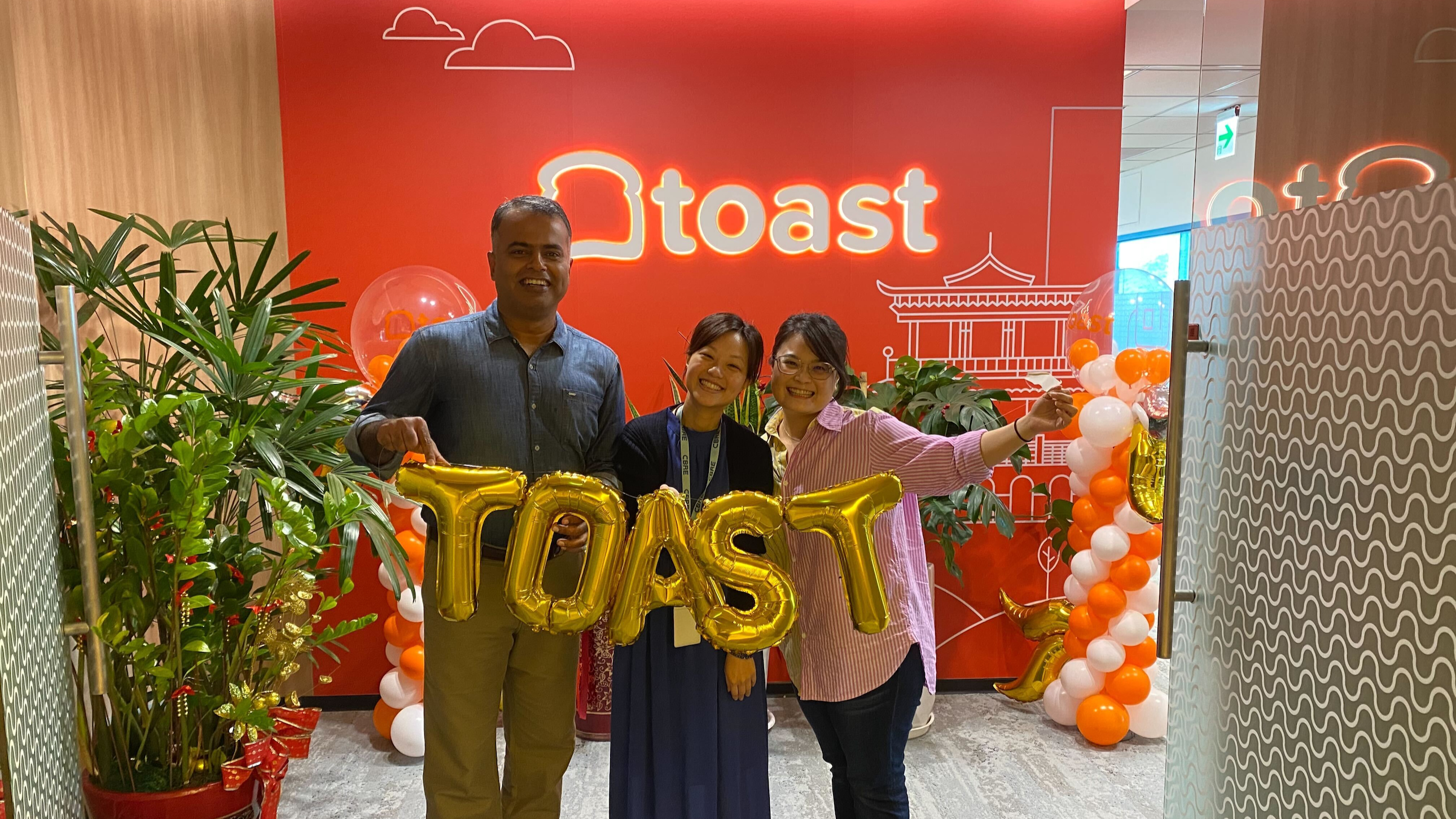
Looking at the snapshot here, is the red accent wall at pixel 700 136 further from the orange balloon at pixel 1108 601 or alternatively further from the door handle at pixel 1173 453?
the door handle at pixel 1173 453

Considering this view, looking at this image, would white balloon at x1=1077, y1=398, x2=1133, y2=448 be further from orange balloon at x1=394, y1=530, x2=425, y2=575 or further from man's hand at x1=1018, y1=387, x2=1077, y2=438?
orange balloon at x1=394, y1=530, x2=425, y2=575

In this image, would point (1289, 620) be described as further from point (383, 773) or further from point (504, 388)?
point (383, 773)

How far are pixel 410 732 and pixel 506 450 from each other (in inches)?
67.5

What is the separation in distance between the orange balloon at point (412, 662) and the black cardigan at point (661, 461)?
163 centimetres

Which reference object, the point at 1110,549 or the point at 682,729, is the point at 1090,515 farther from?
the point at 682,729

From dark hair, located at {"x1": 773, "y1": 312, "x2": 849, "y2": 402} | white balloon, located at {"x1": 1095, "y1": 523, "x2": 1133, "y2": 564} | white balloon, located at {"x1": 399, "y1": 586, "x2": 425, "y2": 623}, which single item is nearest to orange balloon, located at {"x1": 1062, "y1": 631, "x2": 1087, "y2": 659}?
white balloon, located at {"x1": 1095, "y1": 523, "x2": 1133, "y2": 564}

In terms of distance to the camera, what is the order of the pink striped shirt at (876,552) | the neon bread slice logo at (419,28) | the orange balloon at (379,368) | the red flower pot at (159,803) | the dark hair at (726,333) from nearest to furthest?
1. the dark hair at (726,333)
2. the pink striped shirt at (876,552)
3. the red flower pot at (159,803)
4. the orange balloon at (379,368)
5. the neon bread slice logo at (419,28)

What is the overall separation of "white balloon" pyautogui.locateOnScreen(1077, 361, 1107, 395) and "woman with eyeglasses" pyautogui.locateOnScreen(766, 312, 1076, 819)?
148 cm

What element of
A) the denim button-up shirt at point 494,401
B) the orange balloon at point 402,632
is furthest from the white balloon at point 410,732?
the denim button-up shirt at point 494,401

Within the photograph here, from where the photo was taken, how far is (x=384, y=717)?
325cm

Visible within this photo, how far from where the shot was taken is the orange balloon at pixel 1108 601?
3148mm

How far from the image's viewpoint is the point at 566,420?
6.11 feet

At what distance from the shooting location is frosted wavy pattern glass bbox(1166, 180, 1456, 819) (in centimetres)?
107

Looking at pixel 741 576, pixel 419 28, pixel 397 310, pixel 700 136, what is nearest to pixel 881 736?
pixel 741 576
